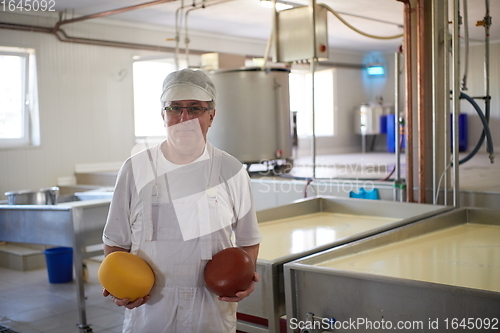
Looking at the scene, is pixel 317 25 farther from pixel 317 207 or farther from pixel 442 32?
pixel 317 207

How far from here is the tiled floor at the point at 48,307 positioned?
12.1 feet

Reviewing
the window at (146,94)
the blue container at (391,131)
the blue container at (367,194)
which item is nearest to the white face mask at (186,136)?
the blue container at (367,194)

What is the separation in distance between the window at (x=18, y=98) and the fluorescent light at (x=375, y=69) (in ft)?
24.0

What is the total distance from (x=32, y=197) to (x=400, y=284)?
303 cm

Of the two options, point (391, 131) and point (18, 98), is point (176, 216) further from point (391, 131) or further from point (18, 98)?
point (391, 131)

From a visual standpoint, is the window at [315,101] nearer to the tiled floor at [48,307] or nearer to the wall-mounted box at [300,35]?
the wall-mounted box at [300,35]

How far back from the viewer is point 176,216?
146cm

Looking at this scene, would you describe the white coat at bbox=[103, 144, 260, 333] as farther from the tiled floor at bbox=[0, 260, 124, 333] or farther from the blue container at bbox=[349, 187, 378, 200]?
the blue container at bbox=[349, 187, 378, 200]

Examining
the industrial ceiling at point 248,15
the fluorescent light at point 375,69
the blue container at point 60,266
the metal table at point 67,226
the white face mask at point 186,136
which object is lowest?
the blue container at point 60,266

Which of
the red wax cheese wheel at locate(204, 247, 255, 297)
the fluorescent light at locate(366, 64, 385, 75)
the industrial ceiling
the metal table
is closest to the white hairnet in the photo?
the red wax cheese wheel at locate(204, 247, 255, 297)

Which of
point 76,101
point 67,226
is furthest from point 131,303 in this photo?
point 76,101

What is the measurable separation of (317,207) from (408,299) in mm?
1921

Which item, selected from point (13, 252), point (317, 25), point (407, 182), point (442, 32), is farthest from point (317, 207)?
point (13, 252)

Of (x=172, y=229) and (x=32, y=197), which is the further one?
(x=32, y=197)
